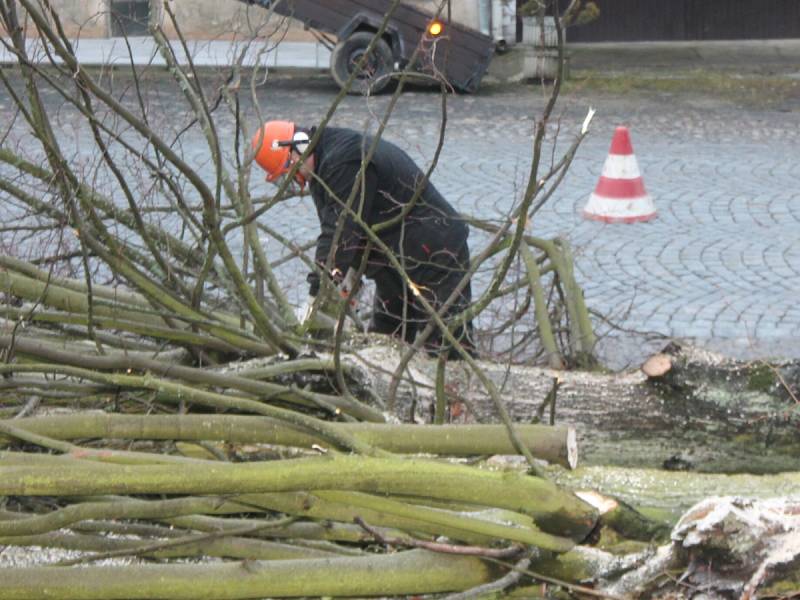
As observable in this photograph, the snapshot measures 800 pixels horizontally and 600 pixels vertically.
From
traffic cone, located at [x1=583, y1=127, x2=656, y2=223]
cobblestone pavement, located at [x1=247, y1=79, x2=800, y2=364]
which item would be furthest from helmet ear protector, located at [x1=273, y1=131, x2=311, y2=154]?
traffic cone, located at [x1=583, y1=127, x2=656, y2=223]

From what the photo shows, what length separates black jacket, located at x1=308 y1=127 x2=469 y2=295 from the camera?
15.9 ft

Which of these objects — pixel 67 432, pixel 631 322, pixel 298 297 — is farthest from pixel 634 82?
pixel 67 432

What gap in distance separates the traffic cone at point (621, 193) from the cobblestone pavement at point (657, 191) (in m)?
0.10

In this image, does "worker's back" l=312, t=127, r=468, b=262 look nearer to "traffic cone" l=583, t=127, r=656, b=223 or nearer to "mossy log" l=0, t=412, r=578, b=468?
"mossy log" l=0, t=412, r=578, b=468

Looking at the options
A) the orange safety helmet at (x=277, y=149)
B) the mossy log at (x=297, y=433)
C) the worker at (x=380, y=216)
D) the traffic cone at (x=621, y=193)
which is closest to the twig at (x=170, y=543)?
the mossy log at (x=297, y=433)

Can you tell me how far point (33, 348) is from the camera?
10.5 ft

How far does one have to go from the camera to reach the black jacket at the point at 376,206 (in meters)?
4.85

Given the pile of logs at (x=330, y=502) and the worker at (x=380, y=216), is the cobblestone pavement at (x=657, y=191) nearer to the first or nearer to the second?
the worker at (x=380, y=216)

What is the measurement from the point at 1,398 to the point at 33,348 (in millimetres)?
195

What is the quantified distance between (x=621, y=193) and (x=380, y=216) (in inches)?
126

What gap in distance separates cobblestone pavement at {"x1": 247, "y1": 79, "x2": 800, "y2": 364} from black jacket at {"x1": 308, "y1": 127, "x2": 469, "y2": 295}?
0.23m

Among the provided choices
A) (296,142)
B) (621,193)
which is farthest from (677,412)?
(621,193)

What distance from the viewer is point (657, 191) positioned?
8.73 m

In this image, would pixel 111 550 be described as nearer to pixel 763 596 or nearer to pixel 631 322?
pixel 763 596
